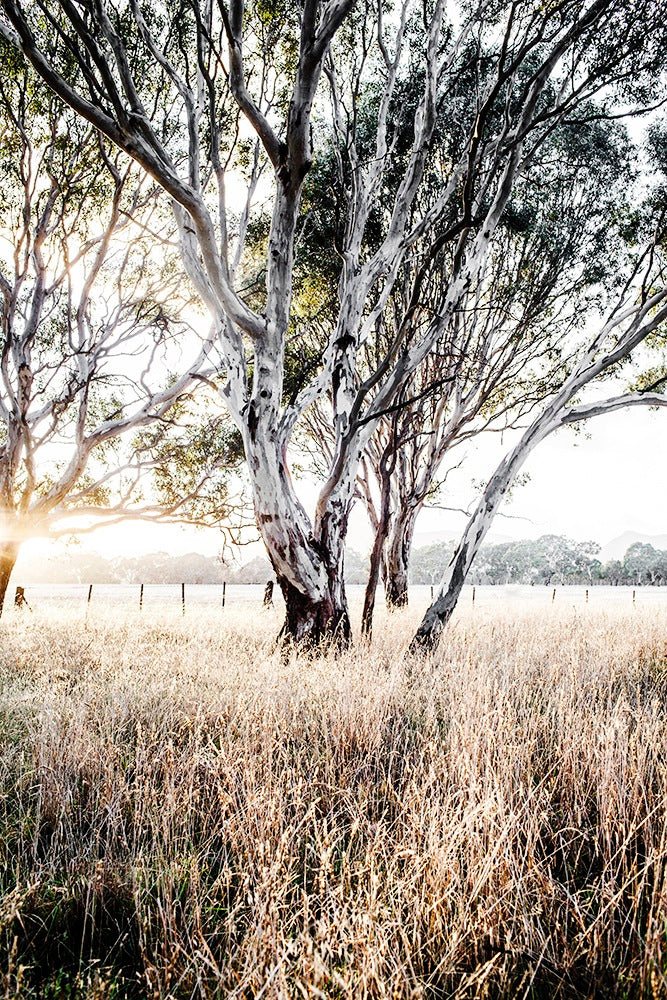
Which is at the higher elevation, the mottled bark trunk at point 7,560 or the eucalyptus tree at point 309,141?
the eucalyptus tree at point 309,141

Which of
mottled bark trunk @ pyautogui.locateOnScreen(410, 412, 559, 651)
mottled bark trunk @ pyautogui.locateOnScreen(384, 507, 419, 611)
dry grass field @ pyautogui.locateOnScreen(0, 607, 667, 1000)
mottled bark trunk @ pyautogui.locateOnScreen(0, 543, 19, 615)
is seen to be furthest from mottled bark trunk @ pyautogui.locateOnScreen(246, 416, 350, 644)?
mottled bark trunk @ pyautogui.locateOnScreen(384, 507, 419, 611)

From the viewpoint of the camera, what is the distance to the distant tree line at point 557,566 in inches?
3031

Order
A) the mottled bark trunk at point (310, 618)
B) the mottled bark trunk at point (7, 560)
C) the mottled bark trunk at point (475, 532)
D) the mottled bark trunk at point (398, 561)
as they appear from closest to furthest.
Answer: the mottled bark trunk at point (310, 618)
the mottled bark trunk at point (475, 532)
the mottled bark trunk at point (7, 560)
the mottled bark trunk at point (398, 561)

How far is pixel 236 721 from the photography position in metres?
3.55

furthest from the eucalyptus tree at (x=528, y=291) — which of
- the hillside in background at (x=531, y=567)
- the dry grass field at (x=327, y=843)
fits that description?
the hillside in background at (x=531, y=567)

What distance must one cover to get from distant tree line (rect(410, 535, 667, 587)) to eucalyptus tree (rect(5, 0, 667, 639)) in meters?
68.6

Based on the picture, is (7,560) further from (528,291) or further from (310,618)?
(528,291)

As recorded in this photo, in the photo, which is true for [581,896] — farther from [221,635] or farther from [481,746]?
[221,635]

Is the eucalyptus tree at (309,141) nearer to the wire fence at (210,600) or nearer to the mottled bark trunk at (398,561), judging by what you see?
the wire fence at (210,600)

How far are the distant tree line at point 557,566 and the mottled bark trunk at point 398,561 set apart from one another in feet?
Answer: 202

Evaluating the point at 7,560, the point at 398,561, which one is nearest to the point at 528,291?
the point at 398,561

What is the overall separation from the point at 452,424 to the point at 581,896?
994 centimetres

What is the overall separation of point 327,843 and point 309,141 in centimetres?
567

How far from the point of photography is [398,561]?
12992 mm
